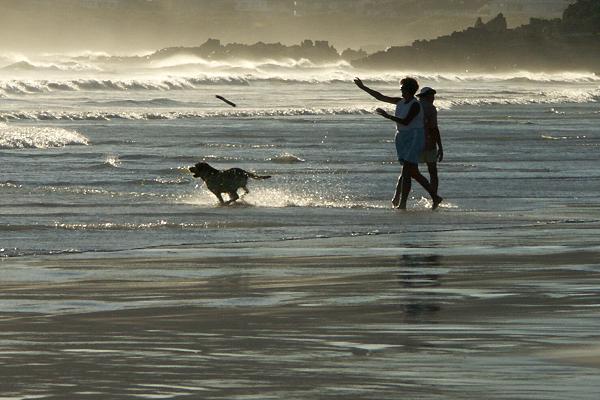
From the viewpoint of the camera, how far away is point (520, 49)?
112125 millimetres

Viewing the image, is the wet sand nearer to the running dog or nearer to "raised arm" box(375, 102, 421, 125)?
"raised arm" box(375, 102, 421, 125)

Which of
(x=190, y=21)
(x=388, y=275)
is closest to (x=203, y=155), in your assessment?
(x=388, y=275)

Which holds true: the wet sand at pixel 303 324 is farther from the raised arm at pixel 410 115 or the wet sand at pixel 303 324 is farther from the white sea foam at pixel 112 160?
the white sea foam at pixel 112 160

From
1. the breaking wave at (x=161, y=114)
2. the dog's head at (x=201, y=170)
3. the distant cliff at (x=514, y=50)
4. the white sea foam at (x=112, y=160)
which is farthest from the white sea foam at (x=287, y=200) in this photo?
the distant cliff at (x=514, y=50)

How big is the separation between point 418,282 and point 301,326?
6.35 ft

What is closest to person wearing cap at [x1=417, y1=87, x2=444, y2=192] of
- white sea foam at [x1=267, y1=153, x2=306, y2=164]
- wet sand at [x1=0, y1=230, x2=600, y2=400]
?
wet sand at [x1=0, y1=230, x2=600, y2=400]

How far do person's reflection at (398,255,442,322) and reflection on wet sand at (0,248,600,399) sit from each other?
13mm

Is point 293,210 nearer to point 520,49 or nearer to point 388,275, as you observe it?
point 388,275

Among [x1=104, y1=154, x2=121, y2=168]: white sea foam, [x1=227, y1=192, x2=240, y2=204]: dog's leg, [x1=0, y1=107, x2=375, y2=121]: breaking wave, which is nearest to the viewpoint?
[x1=227, y1=192, x2=240, y2=204]: dog's leg

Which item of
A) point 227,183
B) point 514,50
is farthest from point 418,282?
point 514,50

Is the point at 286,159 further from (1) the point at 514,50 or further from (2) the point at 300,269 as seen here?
(1) the point at 514,50

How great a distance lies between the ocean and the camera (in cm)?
667

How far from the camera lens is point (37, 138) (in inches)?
975

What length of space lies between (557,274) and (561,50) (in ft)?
338
